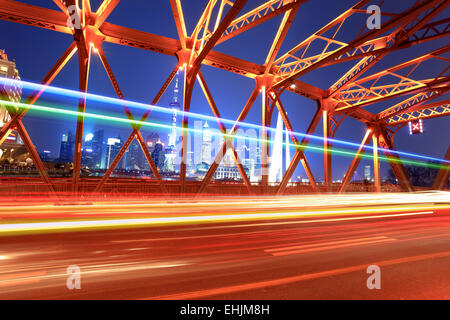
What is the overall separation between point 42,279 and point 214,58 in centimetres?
1189

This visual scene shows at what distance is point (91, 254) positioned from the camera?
3859 millimetres

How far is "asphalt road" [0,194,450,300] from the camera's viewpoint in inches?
112

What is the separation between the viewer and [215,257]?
3926 mm

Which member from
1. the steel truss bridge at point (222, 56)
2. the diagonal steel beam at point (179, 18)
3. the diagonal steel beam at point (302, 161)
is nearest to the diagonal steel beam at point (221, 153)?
the steel truss bridge at point (222, 56)

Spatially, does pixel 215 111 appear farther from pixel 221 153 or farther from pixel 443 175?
pixel 443 175

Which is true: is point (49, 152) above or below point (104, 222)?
above

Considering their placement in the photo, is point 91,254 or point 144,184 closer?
point 91,254

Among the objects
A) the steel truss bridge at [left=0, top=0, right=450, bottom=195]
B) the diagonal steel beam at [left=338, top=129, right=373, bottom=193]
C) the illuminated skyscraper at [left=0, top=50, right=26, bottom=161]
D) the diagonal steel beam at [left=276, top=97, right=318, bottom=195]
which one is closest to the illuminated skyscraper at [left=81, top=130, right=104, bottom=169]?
the steel truss bridge at [left=0, top=0, right=450, bottom=195]

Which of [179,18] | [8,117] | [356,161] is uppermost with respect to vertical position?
[8,117]

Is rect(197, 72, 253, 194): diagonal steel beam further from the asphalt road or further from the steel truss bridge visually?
the asphalt road

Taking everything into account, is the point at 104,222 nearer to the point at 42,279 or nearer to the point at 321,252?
the point at 42,279

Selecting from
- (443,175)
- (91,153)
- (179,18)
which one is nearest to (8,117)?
(91,153)

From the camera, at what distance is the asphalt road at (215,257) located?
112 inches
